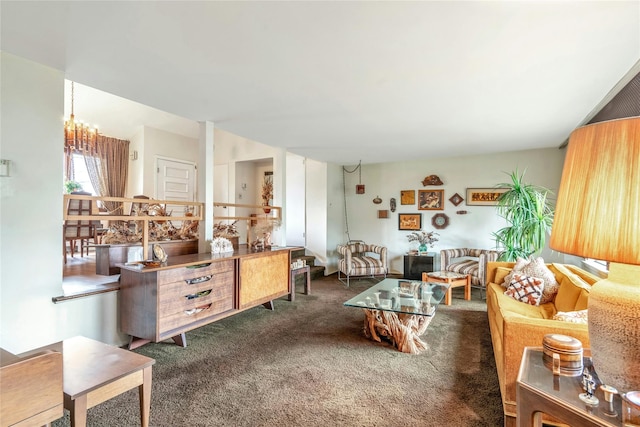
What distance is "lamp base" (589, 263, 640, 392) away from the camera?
949mm

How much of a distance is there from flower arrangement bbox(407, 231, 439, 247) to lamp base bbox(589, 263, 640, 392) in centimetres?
480

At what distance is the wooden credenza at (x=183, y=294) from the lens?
256cm

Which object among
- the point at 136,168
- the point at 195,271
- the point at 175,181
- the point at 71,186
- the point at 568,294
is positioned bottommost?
the point at 568,294

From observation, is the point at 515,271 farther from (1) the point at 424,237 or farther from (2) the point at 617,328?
(2) the point at 617,328

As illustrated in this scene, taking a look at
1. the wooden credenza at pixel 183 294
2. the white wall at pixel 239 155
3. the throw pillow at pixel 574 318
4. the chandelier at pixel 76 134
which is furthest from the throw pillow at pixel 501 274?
the chandelier at pixel 76 134

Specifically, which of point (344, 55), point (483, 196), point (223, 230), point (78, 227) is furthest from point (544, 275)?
point (78, 227)

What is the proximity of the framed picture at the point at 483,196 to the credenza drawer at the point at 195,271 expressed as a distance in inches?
175

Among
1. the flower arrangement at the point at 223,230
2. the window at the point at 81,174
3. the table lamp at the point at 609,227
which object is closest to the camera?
the table lamp at the point at 609,227

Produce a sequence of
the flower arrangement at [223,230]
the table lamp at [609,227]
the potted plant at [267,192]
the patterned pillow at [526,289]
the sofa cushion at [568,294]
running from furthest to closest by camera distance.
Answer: the potted plant at [267,192]
the flower arrangement at [223,230]
the patterned pillow at [526,289]
the sofa cushion at [568,294]
the table lamp at [609,227]

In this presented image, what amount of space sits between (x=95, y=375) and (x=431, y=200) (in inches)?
223

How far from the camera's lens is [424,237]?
5844 millimetres

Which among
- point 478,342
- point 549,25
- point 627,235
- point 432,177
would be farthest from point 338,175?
point 627,235

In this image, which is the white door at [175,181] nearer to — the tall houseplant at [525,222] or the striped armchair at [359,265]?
the striped armchair at [359,265]

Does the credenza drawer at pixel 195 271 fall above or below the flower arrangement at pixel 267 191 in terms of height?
below
